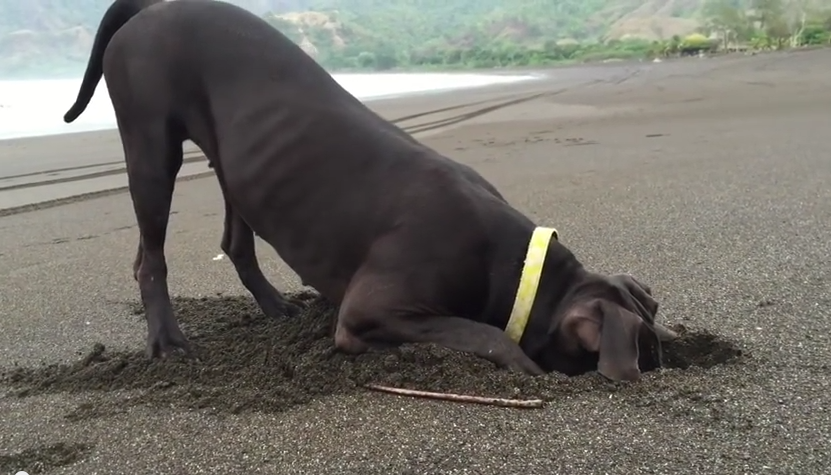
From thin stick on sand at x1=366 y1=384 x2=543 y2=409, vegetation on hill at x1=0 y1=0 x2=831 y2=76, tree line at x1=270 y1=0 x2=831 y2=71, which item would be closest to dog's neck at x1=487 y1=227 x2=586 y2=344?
thin stick on sand at x1=366 y1=384 x2=543 y2=409

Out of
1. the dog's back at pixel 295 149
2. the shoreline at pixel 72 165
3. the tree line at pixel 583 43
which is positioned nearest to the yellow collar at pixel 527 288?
the dog's back at pixel 295 149

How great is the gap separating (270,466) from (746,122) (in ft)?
25.3

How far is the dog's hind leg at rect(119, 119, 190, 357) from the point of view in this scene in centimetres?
346

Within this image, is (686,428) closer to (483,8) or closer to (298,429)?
(298,429)

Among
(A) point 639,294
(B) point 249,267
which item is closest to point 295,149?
(B) point 249,267

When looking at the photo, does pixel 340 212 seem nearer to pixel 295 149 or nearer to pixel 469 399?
pixel 295 149

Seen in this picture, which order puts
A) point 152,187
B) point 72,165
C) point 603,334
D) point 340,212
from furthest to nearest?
point 72,165 → point 152,187 → point 340,212 → point 603,334

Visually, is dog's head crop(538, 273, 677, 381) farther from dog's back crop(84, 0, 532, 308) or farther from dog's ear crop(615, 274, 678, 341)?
dog's back crop(84, 0, 532, 308)

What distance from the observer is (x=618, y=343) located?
2596mm

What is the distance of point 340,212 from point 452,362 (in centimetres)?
76

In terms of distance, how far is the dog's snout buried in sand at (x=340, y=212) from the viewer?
283 cm

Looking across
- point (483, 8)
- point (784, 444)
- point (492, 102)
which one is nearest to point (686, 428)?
point (784, 444)

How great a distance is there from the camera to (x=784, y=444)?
2.17 meters

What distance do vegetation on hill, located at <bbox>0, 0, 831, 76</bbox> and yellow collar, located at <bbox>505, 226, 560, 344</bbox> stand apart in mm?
22055
